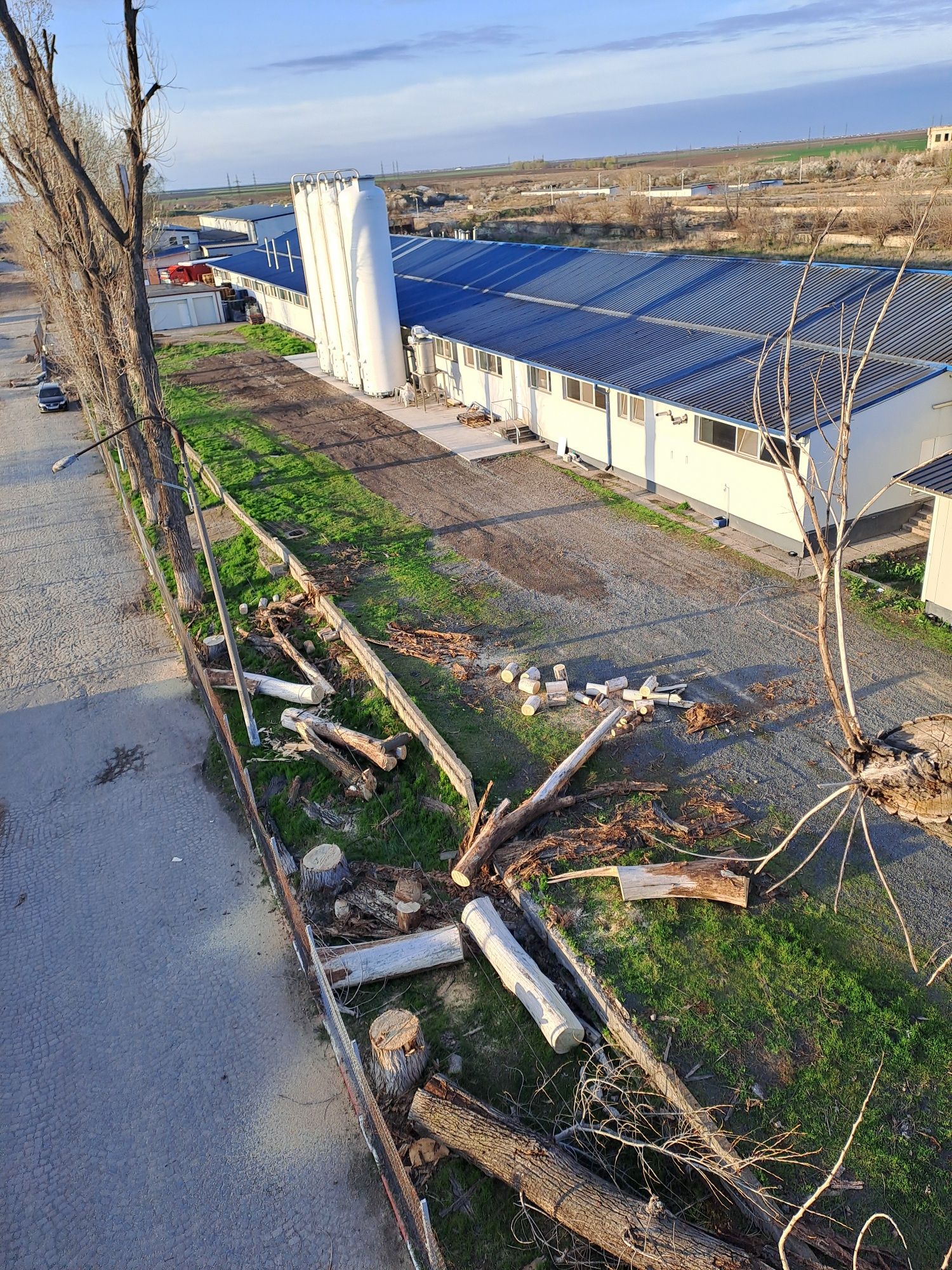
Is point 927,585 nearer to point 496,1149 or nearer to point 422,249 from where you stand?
point 496,1149

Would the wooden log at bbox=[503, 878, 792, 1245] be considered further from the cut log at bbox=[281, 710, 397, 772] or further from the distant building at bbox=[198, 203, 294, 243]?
the distant building at bbox=[198, 203, 294, 243]

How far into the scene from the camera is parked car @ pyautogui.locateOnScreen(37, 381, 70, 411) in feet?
127

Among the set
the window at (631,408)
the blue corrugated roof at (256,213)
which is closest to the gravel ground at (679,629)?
the window at (631,408)

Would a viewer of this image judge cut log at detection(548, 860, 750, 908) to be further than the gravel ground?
No

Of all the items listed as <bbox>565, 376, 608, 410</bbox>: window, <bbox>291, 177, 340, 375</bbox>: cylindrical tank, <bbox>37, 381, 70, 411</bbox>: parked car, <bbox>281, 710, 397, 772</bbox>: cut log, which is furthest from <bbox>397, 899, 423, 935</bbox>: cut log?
<bbox>37, 381, 70, 411</bbox>: parked car

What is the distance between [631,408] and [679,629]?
336 inches

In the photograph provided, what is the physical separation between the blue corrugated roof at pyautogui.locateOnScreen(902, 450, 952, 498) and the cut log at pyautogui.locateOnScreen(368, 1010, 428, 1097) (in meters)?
11.3

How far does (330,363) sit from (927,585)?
97.0ft

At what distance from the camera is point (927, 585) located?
15820 millimetres

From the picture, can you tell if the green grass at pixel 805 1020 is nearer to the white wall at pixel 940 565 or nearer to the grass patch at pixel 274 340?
the white wall at pixel 940 565

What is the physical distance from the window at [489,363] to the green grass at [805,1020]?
2183cm

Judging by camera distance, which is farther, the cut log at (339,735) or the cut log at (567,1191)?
the cut log at (339,735)

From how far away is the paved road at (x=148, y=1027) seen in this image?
316 inches

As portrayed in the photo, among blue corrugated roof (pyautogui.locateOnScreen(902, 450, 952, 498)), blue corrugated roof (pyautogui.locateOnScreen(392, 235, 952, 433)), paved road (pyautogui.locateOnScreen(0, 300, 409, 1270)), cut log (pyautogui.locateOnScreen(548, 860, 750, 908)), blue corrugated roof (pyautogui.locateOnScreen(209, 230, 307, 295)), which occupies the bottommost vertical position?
paved road (pyautogui.locateOnScreen(0, 300, 409, 1270))
